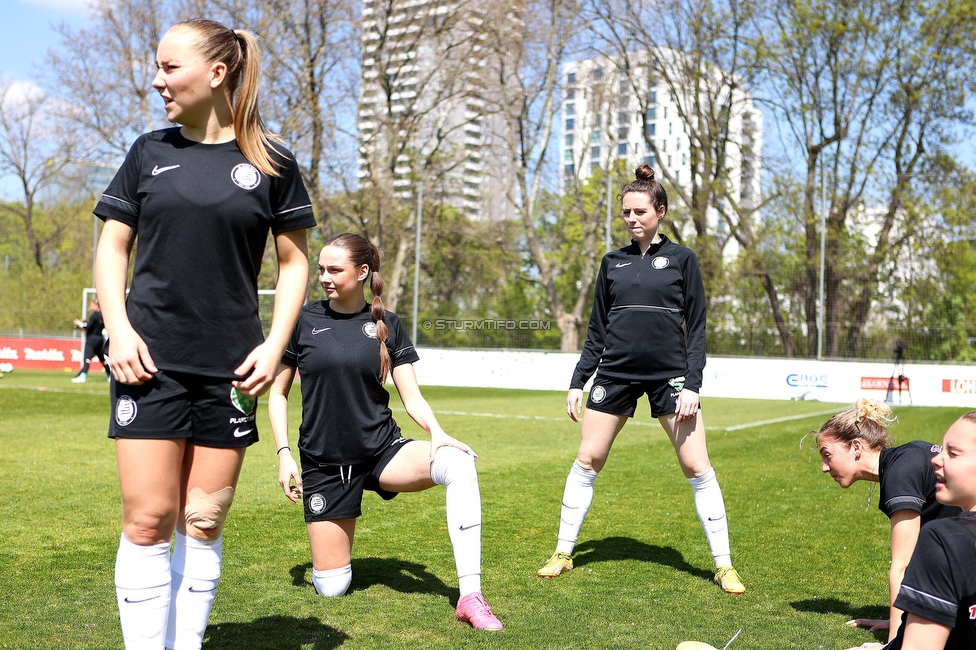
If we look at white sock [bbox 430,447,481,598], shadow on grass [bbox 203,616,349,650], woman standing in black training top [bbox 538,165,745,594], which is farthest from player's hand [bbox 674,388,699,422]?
shadow on grass [bbox 203,616,349,650]

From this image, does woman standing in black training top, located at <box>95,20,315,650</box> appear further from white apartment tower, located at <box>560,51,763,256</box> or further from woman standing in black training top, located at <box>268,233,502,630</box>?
white apartment tower, located at <box>560,51,763,256</box>

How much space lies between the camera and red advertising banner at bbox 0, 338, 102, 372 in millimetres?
27688

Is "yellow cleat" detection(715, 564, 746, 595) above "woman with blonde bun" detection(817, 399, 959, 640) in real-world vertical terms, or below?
below

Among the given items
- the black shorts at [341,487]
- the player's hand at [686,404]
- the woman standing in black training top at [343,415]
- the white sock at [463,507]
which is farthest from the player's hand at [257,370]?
the player's hand at [686,404]

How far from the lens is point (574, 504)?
477 centimetres

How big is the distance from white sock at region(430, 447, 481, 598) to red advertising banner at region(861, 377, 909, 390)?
1778 centimetres

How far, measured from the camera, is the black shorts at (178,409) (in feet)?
7.85

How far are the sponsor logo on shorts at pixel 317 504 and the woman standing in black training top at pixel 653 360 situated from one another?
3.95ft

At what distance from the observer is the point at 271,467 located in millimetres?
8117

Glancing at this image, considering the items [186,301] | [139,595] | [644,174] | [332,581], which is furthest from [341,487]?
[644,174]

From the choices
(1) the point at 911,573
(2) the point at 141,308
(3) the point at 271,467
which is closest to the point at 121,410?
(2) the point at 141,308

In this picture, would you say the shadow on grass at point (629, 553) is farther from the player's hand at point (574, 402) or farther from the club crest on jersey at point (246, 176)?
the club crest on jersey at point (246, 176)

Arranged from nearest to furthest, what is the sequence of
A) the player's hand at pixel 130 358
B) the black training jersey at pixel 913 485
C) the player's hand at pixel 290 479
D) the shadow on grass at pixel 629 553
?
the player's hand at pixel 130 358 → the black training jersey at pixel 913 485 → the player's hand at pixel 290 479 → the shadow on grass at pixel 629 553

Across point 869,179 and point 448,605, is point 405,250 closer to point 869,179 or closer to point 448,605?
point 869,179
